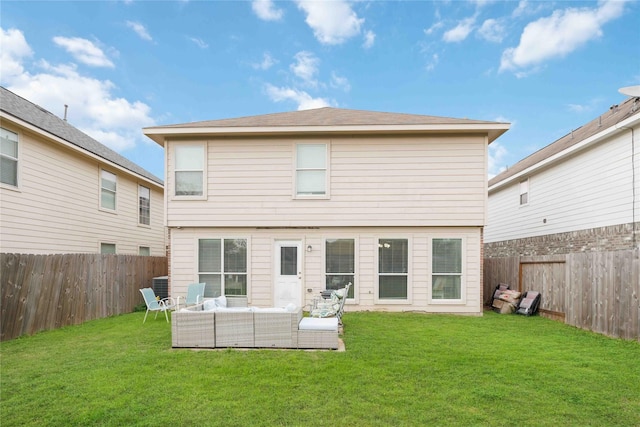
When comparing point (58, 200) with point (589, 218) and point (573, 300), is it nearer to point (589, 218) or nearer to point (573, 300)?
point (573, 300)

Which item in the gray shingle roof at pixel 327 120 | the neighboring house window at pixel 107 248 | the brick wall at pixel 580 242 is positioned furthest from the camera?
the neighboring house window at pixel 107 248

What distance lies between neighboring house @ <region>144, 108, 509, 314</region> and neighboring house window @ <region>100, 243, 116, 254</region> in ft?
14.7

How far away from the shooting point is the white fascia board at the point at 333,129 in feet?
31.5

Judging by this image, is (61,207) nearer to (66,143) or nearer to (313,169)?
(66,143)

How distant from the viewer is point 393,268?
10.1 meters

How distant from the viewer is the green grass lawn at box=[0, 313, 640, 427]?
366 cm

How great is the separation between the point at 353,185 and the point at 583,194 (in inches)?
280

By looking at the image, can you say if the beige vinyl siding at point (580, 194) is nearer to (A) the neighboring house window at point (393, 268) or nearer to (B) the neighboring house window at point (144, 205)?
(A) the neighboring house window at point (393, 268)

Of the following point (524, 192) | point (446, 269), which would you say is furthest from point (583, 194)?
point (446, 269)

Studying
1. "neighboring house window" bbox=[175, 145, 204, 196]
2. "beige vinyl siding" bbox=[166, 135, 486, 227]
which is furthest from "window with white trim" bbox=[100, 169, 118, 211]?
"neighboring house window" bbox=[175, 145, 204, 196]

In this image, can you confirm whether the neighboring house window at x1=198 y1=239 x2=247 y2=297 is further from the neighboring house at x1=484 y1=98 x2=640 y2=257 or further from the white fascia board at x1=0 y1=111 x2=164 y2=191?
the neighboring house at x1=484 y1=98 x2=640 y2=257

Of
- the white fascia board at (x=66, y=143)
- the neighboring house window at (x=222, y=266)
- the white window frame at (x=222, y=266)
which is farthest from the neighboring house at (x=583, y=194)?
the white fascia board at (x=66, y=143)

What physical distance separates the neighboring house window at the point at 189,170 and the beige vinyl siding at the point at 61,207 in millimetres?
3848

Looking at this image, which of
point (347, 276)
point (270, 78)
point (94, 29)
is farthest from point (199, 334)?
point (270, 78)
